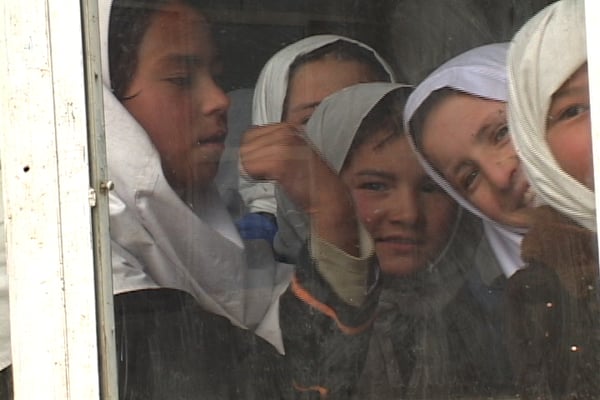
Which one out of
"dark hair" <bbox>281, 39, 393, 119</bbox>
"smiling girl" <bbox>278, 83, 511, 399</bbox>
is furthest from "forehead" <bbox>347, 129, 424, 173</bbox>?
"dark hair" <bbox>281, 39, 393, 119</bbox>

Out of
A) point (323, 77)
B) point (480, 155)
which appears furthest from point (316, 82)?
point (480, 155)

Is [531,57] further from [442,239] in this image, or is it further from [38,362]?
[38,362]

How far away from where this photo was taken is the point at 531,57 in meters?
2.09

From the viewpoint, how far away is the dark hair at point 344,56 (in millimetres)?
2113

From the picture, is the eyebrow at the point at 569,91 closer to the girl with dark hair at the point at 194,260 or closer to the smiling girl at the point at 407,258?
the smiling girl at the point at 407,258

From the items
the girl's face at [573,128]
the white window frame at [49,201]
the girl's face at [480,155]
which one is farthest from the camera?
the girl's face at [480,155]

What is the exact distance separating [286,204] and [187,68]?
1.19 ft

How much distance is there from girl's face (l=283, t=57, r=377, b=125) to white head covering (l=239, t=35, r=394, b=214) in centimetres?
3

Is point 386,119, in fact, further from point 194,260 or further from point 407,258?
point 194,260

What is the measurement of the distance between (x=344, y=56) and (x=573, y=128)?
20.2 inches

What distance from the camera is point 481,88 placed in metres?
2.12

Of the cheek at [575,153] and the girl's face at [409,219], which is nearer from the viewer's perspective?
the cheek at [575,153]

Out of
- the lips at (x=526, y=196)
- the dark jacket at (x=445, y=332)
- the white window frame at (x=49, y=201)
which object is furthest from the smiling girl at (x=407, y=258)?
the white window frame at (x=49, y=201)

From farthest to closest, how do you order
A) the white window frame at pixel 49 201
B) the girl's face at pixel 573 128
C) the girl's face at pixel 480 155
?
the girl's face at pixel 480 155 < the girl's face at pixel 573 128 < the white window frame at pixel 49 201
